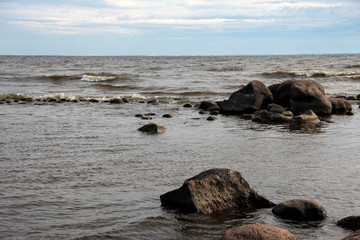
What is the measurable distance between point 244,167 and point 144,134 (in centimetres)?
435

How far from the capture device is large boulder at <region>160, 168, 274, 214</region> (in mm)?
5875

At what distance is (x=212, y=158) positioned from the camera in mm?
9016

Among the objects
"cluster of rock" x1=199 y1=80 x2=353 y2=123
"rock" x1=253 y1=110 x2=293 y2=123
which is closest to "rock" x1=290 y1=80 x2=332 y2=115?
"cluster of rock" x1=199 y1=80 x2=353 y2=123

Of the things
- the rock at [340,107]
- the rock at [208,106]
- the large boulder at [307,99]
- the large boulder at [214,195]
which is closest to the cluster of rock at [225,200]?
the large boulder at [214,195]

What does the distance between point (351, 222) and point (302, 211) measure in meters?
0.61

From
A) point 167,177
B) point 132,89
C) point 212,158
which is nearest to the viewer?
point 167,177

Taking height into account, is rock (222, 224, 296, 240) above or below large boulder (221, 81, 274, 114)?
below

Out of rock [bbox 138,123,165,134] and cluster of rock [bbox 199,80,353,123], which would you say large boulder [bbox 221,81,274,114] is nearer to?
cluster of rock [bbox 199,80,353,123]

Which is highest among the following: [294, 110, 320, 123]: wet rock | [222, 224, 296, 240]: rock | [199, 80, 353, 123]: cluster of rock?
[199, 80, 353, 123]: cluster of rock

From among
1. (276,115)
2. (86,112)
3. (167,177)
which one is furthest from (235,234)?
(86,112)

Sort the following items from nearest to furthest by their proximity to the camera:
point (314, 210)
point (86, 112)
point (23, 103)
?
point (314, 210), point (86, 112), point (23, 103)

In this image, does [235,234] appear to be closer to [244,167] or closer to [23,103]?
[244,167]

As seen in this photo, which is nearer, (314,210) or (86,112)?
(314,210)

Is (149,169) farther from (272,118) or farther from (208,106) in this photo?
(208,106)
